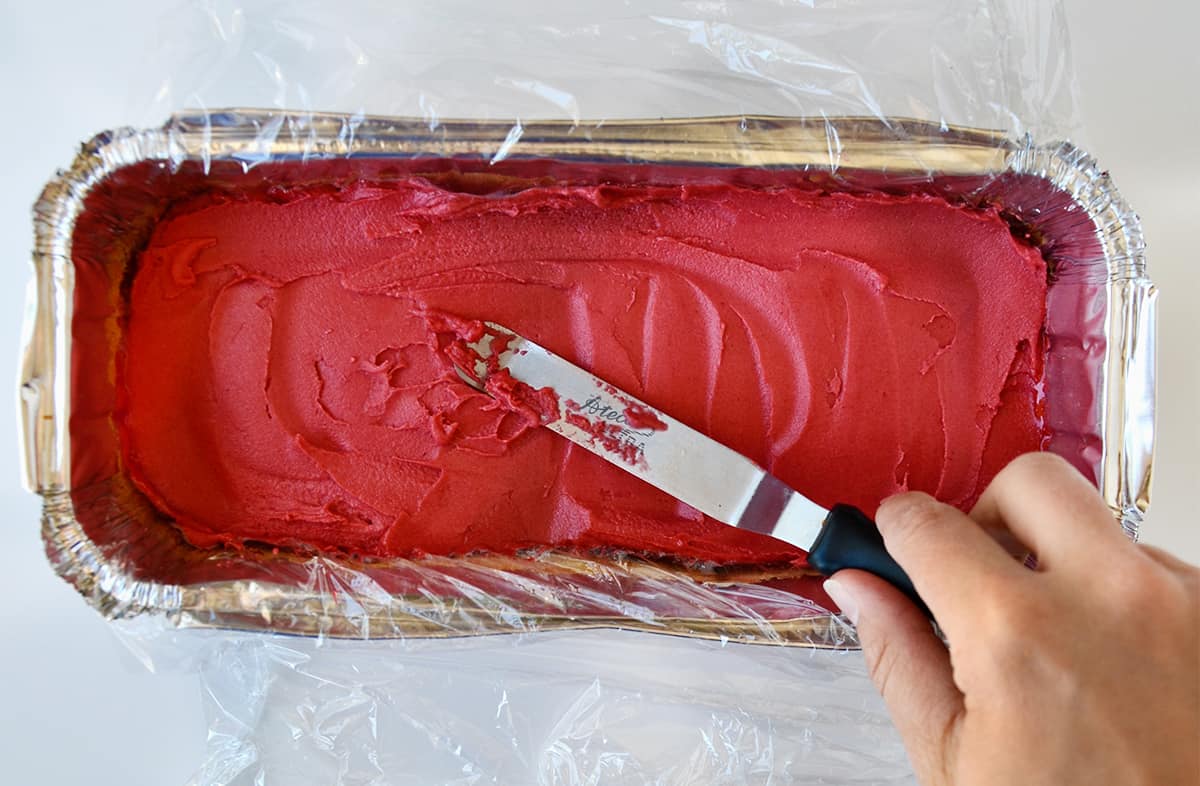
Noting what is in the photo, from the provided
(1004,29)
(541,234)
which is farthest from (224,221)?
(1004,29)

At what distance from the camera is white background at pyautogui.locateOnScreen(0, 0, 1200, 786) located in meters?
1.64

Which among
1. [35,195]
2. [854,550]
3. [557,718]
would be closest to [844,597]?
[854,550]

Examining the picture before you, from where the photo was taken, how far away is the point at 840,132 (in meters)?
1.40

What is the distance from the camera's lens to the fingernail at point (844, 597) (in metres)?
1.23

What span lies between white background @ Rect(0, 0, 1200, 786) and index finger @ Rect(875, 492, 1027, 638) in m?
0.99

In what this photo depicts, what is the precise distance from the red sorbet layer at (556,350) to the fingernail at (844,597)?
9.6 inches

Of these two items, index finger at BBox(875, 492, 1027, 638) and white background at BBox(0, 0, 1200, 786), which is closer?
index finger at BBox(875, 492, 1027, 638)

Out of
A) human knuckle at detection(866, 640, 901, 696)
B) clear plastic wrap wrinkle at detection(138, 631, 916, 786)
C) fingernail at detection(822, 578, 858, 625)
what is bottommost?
clear plastic wrap wrinkle at detection(138, 631, 916, 786)

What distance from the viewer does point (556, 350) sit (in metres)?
1.53

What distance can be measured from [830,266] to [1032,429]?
1.74ft

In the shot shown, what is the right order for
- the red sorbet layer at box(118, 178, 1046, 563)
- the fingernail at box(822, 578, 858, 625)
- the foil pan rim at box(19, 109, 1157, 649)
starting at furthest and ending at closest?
the red sorbet layer at box(118, 178, 1046, 563) → the foil pan rim at box(19, 109, 1157, 649) → the fingernail at box(822, 578, 858, 625)

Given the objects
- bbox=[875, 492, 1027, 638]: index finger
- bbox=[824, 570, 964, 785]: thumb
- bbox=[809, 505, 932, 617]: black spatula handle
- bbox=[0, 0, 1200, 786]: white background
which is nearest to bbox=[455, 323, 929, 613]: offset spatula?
bbox=[809, 505, 932, 617]: black spatula handle

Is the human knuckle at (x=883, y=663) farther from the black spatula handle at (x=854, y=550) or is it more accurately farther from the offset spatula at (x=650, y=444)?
the offset spatula at (x=650, y=444)

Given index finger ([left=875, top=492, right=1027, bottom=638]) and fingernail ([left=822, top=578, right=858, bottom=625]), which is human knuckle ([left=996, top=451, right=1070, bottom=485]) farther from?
fingernail ([left=822, top=578, right=858, bottom=625])
